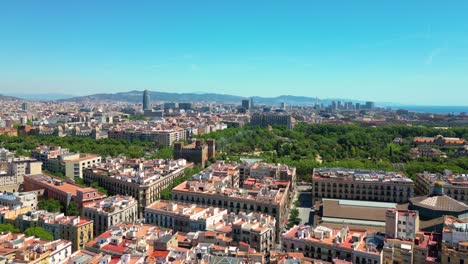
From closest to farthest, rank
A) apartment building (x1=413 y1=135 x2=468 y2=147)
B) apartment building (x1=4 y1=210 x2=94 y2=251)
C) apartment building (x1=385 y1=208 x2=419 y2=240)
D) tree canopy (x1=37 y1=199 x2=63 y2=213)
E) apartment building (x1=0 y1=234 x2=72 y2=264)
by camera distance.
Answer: apartment building (x1=0 y1=234 x2=72 y2=264)
apartment building (x1=385 y1=208 x2=419 y2=240)
apartment building (x1=4 y1=210 x2=94 y2=251)
tree canopy (x1=37 y1=199 x2=63 y2=213)
apartment building (x1=413 y1=135 x2=468 y2=147)

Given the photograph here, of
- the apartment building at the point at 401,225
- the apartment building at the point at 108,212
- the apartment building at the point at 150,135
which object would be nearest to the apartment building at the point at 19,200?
the apartment building at the point at 108,212

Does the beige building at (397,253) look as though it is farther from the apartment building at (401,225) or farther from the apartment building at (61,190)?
the apartment building at (61,190)

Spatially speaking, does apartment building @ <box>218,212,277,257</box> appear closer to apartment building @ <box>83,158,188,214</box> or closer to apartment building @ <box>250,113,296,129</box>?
apartment building @ <box>83,158,188,214</box>

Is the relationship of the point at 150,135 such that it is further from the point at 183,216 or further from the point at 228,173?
the point at 183,216

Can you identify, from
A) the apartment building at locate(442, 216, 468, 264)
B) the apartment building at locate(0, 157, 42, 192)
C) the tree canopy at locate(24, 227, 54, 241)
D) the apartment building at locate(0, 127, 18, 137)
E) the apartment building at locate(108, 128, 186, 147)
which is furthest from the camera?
the apartment building at locate(0, 127, 18, 137)

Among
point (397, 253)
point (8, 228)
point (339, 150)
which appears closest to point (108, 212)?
point (8, 228)

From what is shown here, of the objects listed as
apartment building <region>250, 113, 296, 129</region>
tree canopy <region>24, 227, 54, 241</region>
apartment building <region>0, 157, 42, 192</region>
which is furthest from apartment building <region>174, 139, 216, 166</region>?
apartment building <region>250, 113, 296, 129</region>

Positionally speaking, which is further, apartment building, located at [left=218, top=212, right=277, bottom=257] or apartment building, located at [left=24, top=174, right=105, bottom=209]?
apartment building, located at [left=24, top=174, right=105, bottom=209]
